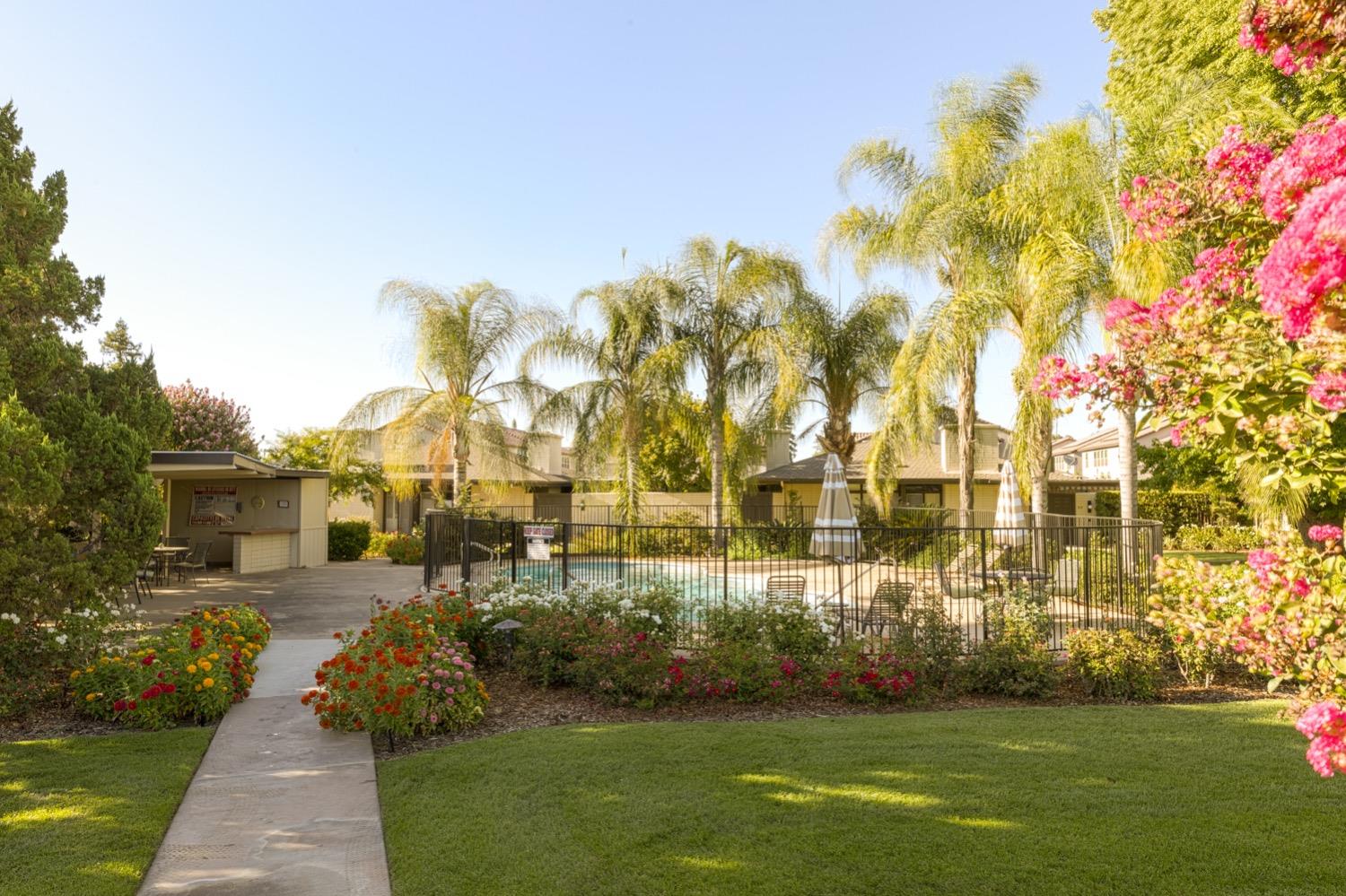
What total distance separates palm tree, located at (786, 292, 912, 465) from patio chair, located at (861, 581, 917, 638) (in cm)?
1141

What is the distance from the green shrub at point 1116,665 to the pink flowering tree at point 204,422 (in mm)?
23864

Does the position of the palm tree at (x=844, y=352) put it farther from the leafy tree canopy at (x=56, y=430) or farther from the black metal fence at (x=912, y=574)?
the leafy tree canopy at (x=56, y=430)

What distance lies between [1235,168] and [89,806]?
6.72 metres

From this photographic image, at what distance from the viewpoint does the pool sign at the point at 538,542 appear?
11.0 m

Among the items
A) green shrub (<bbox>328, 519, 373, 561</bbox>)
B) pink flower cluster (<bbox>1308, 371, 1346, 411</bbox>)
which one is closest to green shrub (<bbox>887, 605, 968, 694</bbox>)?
pink flower cluster (<bbox>1308, 371, 1346, 411</bbox>)

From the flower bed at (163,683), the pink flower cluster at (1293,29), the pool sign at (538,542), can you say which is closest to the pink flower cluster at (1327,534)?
the pink flower cluster at (1293,29)

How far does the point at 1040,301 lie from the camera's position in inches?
563

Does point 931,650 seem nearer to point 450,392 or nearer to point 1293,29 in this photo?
point 1293,29

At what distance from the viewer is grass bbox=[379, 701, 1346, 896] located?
4.06 metres

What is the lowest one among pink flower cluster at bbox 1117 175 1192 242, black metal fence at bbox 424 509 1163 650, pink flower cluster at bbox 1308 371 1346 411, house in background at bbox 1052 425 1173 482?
black metal fence at bbox 424 509 1163 650

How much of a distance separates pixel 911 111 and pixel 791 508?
42.5 ft

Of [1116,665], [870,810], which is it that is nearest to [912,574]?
[1116,665]

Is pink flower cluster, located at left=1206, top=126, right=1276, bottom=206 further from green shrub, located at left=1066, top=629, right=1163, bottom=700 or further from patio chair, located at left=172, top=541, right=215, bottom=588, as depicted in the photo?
patio chair, located at left=172, top=541, right=215, bottom=588

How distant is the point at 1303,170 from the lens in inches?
85.8
